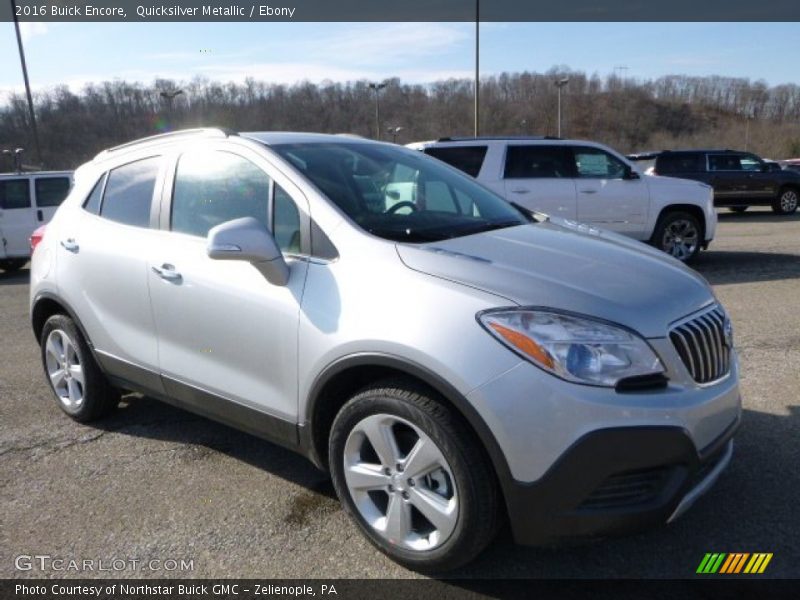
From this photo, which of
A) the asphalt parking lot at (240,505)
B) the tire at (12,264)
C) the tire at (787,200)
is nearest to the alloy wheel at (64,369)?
the asphalt parking lot at (240,505)

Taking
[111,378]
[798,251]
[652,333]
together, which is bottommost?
[798,251]

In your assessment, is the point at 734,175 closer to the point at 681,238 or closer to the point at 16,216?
the point at 681,238

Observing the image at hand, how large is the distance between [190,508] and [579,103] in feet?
362

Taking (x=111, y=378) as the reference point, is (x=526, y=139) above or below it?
above

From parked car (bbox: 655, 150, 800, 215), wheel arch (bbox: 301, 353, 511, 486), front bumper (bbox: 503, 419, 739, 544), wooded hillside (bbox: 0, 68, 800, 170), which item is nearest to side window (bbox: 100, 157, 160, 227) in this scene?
wheel arch (bbox: 301, 353, 511, 486)

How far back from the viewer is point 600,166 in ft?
31.3

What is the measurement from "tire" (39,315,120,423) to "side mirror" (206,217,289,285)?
1872mm

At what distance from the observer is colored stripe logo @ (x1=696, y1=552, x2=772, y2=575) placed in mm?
2545

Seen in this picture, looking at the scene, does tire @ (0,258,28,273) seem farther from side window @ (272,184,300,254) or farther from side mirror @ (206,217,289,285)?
side mirror @ (206,217,289,285)

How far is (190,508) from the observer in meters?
3.14

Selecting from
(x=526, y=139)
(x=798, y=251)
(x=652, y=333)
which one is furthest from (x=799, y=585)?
(x=798, y=251)

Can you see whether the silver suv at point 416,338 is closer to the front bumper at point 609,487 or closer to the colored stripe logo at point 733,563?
the front bumper at point 609,487

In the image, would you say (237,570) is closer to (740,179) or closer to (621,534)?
(621,534)

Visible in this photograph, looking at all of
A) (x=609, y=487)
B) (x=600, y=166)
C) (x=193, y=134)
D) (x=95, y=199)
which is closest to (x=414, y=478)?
(x=609, y=487)
